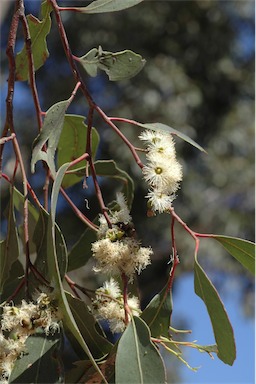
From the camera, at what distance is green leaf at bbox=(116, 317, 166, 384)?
74cm

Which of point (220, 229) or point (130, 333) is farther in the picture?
point (220, 229)

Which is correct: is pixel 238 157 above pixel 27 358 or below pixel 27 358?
below

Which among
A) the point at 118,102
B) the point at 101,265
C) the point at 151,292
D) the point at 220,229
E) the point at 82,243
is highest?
the point at 101,265

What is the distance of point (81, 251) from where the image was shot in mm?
1090

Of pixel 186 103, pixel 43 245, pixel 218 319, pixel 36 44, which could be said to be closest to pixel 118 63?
pixel 36 44

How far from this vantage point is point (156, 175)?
805mm

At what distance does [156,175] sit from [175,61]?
5.61m

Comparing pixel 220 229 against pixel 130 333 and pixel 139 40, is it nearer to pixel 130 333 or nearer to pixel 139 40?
pixel 139 40

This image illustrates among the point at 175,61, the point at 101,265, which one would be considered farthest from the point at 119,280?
the point at 175,61

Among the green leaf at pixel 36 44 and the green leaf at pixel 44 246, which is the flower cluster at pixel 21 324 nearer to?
the green leaf at pixel 44 246

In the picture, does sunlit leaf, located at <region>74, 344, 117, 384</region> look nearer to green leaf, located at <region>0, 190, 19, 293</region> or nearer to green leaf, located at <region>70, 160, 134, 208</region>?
green leaf, located at <region>0, 190, 19, 293</region>

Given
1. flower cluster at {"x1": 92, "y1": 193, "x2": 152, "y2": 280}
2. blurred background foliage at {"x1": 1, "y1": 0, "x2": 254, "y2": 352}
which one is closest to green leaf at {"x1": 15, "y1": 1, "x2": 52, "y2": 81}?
flower cluster at {"x1": 92, "y1": 193, "x2": 152, "y2": 280}

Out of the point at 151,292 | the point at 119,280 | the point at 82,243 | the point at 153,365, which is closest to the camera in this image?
the point at 153,365

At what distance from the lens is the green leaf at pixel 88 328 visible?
0.85 meters
